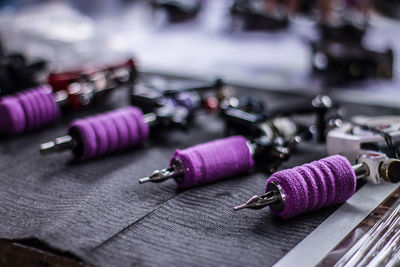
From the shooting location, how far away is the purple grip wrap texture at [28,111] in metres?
1.22

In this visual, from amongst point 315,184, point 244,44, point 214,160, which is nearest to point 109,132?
point 214,160

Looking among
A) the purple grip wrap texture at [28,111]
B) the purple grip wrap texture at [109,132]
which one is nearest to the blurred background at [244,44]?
the purple grip wrap texture at [28,111]

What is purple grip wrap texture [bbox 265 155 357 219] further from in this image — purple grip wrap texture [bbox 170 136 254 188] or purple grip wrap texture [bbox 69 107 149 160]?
purple grip wrap texture [bbox 69 107 149 160]

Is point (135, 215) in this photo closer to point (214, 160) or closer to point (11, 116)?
point (214, 160)

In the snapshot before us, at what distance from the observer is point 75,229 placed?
2.66 ft

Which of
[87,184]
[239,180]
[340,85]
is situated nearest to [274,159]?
[239,180]

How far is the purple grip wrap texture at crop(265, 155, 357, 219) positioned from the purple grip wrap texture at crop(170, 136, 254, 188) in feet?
0.51

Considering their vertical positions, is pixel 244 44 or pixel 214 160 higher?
pixel 244 44

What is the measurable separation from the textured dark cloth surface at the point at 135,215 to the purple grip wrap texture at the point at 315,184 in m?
0.03

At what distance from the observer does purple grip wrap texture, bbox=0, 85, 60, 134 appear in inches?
48.2

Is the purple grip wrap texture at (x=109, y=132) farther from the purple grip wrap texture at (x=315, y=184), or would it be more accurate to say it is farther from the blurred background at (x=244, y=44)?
the blurred background at (x=244, y=44)

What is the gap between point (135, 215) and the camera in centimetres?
86

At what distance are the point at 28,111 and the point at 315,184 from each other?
0.80 meters

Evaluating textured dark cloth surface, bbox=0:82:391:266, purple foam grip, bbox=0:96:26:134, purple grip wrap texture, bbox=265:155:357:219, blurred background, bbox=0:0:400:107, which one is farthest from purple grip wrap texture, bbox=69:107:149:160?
blurred background, bbox=0:0:400:107
